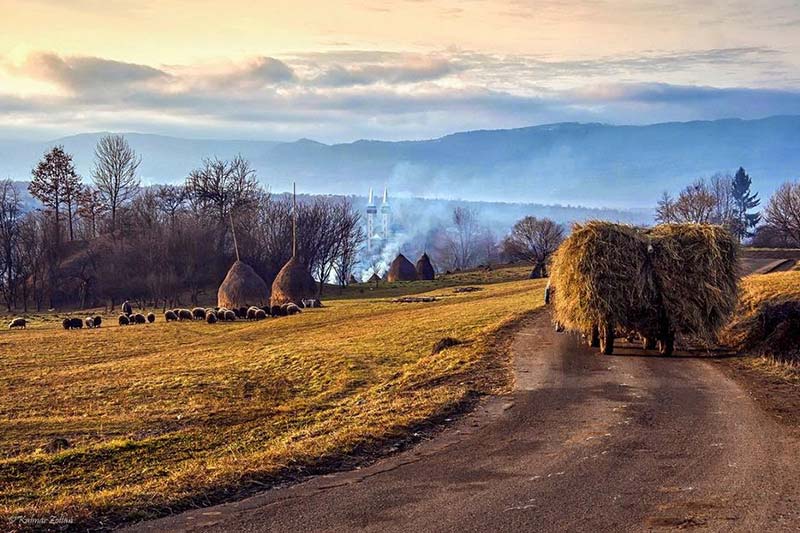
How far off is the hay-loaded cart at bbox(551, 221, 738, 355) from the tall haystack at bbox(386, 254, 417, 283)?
6913 cm

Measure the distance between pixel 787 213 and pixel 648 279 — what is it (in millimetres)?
64695

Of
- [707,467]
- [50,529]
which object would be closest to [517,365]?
[707,467]

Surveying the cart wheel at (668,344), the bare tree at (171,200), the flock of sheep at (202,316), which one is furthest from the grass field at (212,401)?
the bare tree at (171,200)

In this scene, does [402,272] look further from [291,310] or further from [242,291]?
[291,310]

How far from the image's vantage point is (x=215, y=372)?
26266 mm

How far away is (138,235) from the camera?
287 feet

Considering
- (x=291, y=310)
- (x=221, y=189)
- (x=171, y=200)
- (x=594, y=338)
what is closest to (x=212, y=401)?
(x=594, y=338)

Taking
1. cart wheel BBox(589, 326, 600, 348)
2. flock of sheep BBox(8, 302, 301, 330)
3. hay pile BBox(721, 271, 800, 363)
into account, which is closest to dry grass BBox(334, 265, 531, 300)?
flock of sheep BBox(8, 302, 301, 330)

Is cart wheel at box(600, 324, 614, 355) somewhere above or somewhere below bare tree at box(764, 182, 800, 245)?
below

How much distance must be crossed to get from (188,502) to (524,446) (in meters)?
4.74

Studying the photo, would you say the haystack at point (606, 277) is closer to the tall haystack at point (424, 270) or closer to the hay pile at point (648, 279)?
the hay pile at point (648, 279)

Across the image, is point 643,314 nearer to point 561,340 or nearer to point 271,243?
point 561,340

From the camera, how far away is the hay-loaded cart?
768 inches

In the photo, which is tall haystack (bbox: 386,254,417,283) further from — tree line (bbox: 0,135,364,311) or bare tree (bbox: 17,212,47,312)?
bare tree (bbox: 17,212,47,312)
